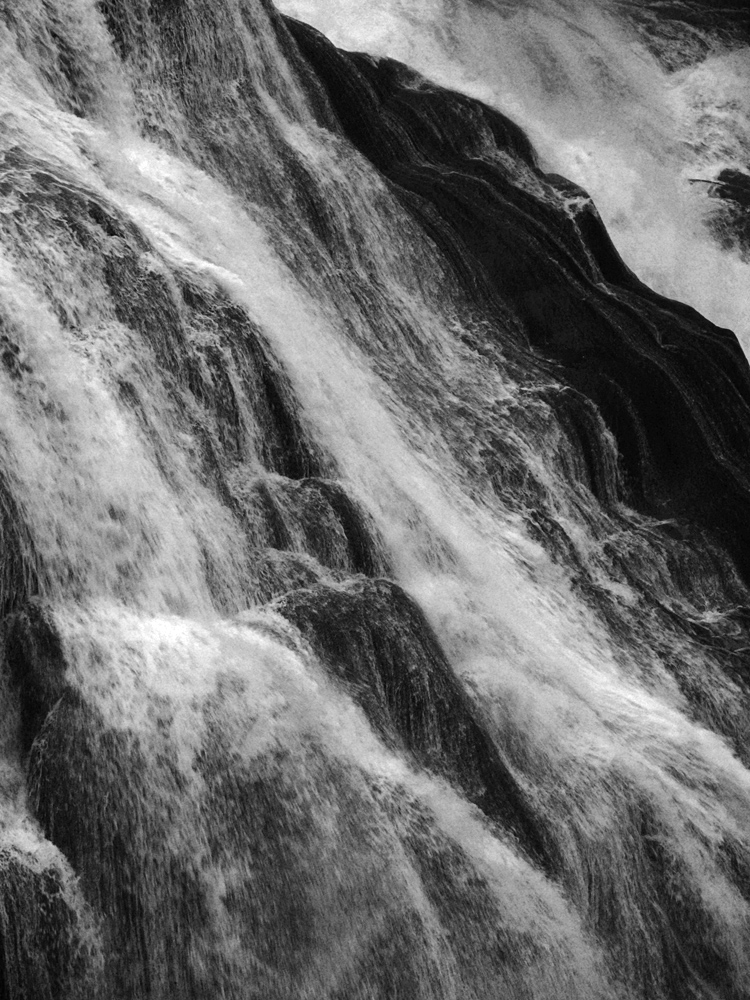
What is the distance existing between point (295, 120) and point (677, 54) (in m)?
7.82

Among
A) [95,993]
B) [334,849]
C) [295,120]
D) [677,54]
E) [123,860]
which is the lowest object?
[95,993]

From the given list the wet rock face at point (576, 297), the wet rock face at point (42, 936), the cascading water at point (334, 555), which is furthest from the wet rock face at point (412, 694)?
the wet rock face at point (576, 297)

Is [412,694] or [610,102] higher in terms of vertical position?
[610,102]

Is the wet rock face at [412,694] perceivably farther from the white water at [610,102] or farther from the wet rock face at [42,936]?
the white water at [610,102]

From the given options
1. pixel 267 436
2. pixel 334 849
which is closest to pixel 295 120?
pixel 267 436

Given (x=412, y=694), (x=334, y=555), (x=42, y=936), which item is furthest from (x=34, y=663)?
(x=334, y=555)

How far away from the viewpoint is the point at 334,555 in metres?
9.07

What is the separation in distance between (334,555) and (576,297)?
496 cm

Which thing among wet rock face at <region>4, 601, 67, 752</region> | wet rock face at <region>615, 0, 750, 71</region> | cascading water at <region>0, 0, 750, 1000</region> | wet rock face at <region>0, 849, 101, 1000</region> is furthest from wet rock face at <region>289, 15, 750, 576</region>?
wet rock face at <region>0, 849, 101, 1000</region>

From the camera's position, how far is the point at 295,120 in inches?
515

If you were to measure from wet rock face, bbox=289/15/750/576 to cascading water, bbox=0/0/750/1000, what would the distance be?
4cm

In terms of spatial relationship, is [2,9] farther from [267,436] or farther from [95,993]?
[95,993]

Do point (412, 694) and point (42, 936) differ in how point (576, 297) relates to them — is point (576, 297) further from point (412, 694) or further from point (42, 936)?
point (42, 936)

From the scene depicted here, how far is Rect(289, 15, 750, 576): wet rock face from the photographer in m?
12.1
